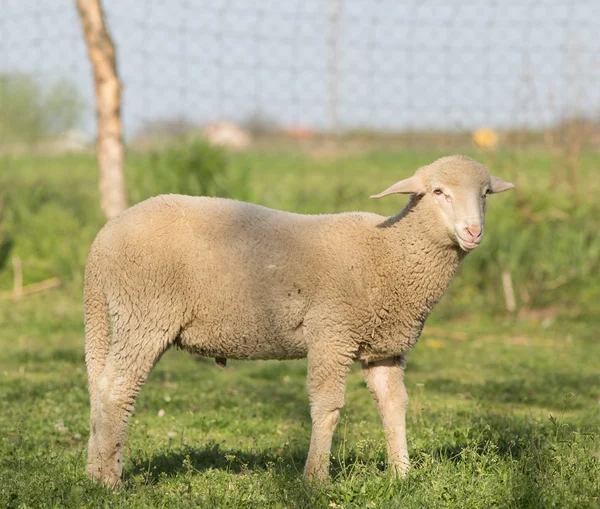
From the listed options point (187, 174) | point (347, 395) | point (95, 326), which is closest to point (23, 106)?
point (187, 174)

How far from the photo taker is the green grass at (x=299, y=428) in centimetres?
409

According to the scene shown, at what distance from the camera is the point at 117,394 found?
4395 millimetres

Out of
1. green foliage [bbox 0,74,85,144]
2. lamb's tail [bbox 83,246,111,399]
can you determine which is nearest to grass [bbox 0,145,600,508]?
lamb's tail [bbox 83,246,111,399]

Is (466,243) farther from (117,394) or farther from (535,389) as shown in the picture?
(535,389)

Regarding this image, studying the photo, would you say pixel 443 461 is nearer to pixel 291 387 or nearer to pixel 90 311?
pixel 90 311

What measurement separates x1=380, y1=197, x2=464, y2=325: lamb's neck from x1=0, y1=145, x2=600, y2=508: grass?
73 centimetres

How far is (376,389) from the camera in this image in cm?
477

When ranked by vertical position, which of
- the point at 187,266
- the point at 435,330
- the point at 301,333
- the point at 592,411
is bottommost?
the point at 435,330

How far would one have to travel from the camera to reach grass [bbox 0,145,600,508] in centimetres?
416

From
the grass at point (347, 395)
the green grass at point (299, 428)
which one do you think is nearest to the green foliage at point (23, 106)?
the grass at point (347, 395)

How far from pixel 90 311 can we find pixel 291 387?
9.45ft

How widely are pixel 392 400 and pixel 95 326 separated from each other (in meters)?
1.58

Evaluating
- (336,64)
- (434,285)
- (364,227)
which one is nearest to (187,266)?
(364,227)

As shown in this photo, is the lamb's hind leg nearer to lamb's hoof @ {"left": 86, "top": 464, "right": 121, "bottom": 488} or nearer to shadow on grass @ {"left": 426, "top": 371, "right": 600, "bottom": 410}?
lamb's hoof @ {"left": 86, "top": 464, "right": 121, "bottom": 488}
